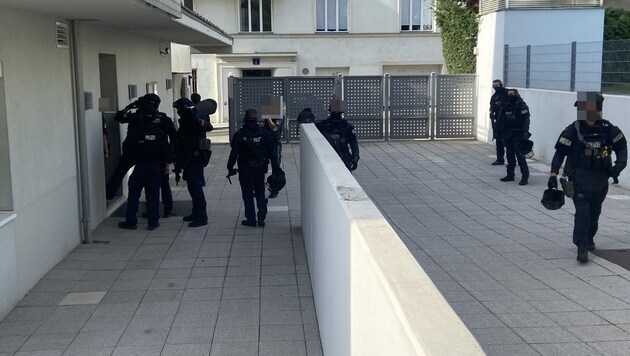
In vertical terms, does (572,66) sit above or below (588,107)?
above

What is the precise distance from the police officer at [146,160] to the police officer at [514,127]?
255 inches

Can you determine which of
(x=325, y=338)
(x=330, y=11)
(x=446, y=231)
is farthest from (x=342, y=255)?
(x=330, y=11)

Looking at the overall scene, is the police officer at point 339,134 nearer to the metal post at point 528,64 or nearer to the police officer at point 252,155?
the police officer at point 252,155

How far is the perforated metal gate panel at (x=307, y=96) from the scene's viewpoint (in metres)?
19.9

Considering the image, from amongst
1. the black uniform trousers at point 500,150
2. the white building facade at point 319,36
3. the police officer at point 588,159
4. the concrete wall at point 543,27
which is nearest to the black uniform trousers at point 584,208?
the police officer at point 588,159

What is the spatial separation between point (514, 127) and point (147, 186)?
6.85 meters

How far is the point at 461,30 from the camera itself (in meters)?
22.5

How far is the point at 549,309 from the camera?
6.34 meters

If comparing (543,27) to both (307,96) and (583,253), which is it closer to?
(307,96)

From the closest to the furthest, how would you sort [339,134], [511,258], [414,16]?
[511,258] → [339,134] → [414,16]

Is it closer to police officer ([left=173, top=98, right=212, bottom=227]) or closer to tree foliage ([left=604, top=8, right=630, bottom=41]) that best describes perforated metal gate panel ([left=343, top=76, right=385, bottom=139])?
tree foliage ([left=604, top=8, right=630, bottom=41])

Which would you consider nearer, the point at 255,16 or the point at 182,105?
the point at 182,105

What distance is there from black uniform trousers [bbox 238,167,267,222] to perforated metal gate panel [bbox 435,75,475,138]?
11397mm

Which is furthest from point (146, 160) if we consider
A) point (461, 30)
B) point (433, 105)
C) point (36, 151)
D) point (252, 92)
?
point (461, 30)
